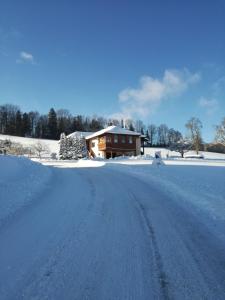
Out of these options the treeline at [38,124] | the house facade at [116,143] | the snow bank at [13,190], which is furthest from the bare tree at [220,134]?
the treeline at [38,124]

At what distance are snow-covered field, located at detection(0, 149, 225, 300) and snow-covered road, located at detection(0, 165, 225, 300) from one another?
0.02 metres

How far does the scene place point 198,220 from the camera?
28.9 feet

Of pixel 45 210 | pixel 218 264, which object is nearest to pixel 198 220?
pixel 218 264

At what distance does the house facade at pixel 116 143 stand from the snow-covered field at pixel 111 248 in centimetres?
5549

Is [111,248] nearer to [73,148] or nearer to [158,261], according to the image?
[158,261]

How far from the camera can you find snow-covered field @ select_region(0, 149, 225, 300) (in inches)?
183

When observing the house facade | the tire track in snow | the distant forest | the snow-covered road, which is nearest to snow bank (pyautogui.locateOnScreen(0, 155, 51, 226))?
the snow-covered road

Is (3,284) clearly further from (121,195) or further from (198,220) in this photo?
(121,195)

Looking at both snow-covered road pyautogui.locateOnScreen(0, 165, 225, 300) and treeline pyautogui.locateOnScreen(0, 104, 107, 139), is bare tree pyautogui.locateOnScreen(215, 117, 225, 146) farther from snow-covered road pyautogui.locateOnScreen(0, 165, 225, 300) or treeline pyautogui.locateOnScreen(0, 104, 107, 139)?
treeline pyautogui.locateOnScreen(0, 104, 107, 139)

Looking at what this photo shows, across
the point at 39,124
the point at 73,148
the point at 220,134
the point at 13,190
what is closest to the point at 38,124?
the point at 39,124

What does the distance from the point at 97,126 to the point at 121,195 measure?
381 feet

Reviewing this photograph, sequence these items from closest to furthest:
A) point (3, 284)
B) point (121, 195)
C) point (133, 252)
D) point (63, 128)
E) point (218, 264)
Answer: point (3, 284), point (218, 264), point (133, 252), point (121, 195), point (63, 128)

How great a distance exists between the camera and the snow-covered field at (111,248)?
4.64m

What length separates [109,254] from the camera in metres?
5.96
